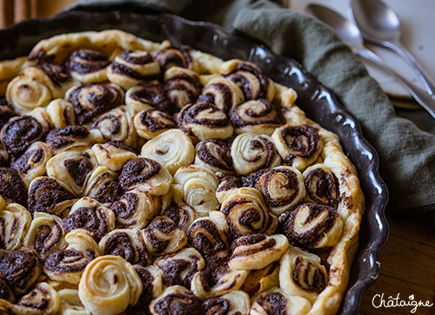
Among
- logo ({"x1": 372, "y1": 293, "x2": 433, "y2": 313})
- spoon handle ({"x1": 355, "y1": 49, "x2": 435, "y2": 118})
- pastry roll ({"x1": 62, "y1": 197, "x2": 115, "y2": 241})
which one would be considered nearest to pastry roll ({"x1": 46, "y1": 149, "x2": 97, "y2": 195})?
pastry roll ({"x1": 62, "y1": 197, "x2": 115, "y2": 241})

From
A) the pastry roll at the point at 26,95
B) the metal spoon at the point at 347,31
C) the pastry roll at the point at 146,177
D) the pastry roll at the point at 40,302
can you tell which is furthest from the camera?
the metal spoon at the point at 347,31

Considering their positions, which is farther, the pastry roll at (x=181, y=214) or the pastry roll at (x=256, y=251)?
the pastry roll at (x=181, y=214)

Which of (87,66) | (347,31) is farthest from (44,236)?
(347,31)

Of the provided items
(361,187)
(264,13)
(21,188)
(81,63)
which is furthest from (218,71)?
(21,188)

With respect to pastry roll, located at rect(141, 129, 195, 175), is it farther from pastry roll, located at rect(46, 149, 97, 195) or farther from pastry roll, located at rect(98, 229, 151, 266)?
pastry roll, located at rect(98, 229, 151, 266)

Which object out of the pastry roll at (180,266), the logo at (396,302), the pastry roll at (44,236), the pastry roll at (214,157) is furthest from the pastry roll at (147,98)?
the logo at (396,302)

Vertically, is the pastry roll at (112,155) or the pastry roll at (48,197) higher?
the pastry roll at (112,155)

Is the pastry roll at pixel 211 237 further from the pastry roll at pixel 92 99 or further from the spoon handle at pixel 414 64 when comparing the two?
the spoon handle at pixel 414 64
